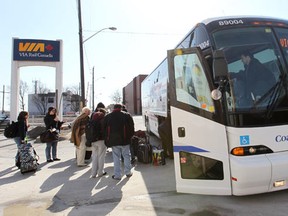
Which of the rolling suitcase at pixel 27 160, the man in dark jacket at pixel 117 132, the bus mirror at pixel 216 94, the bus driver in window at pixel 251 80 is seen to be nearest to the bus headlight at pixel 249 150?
the bus driver in window at pixel 251 80

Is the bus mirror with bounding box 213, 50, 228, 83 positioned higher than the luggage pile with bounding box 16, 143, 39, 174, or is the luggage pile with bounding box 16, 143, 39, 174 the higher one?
the bus mirror with bounding box 213, 50, 228, 83

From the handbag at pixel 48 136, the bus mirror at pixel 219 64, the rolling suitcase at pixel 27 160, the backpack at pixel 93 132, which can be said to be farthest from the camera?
the handbag at pixel 48 136

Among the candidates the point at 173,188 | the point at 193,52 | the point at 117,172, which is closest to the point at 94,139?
the point at 117,172

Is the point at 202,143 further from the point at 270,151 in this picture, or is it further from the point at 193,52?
the point at 193,52

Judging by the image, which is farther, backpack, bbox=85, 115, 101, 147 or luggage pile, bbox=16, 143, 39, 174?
luggage pile, bbox=16, 143, 39, 174

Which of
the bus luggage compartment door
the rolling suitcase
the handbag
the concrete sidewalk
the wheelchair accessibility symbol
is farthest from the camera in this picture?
the handbag

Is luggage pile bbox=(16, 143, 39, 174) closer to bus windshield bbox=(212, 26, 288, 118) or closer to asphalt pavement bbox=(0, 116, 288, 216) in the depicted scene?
asphalt pavement bbox=(0, 116, 288, 216)

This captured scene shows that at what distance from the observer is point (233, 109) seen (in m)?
4.53

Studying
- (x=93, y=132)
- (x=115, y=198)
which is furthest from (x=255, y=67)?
(x=93, y=132)

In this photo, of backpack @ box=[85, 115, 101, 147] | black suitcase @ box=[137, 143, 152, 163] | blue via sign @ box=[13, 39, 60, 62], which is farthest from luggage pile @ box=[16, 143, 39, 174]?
blue via sign @ box=[13, 39, 60, 62]

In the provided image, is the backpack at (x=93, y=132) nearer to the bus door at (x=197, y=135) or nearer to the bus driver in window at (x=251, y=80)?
the bus door at (x=197, y=135)

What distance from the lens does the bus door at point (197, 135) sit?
4.67 m

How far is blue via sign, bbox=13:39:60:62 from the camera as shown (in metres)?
19.7

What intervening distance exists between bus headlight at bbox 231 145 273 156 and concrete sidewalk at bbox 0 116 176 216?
64.2 inches
